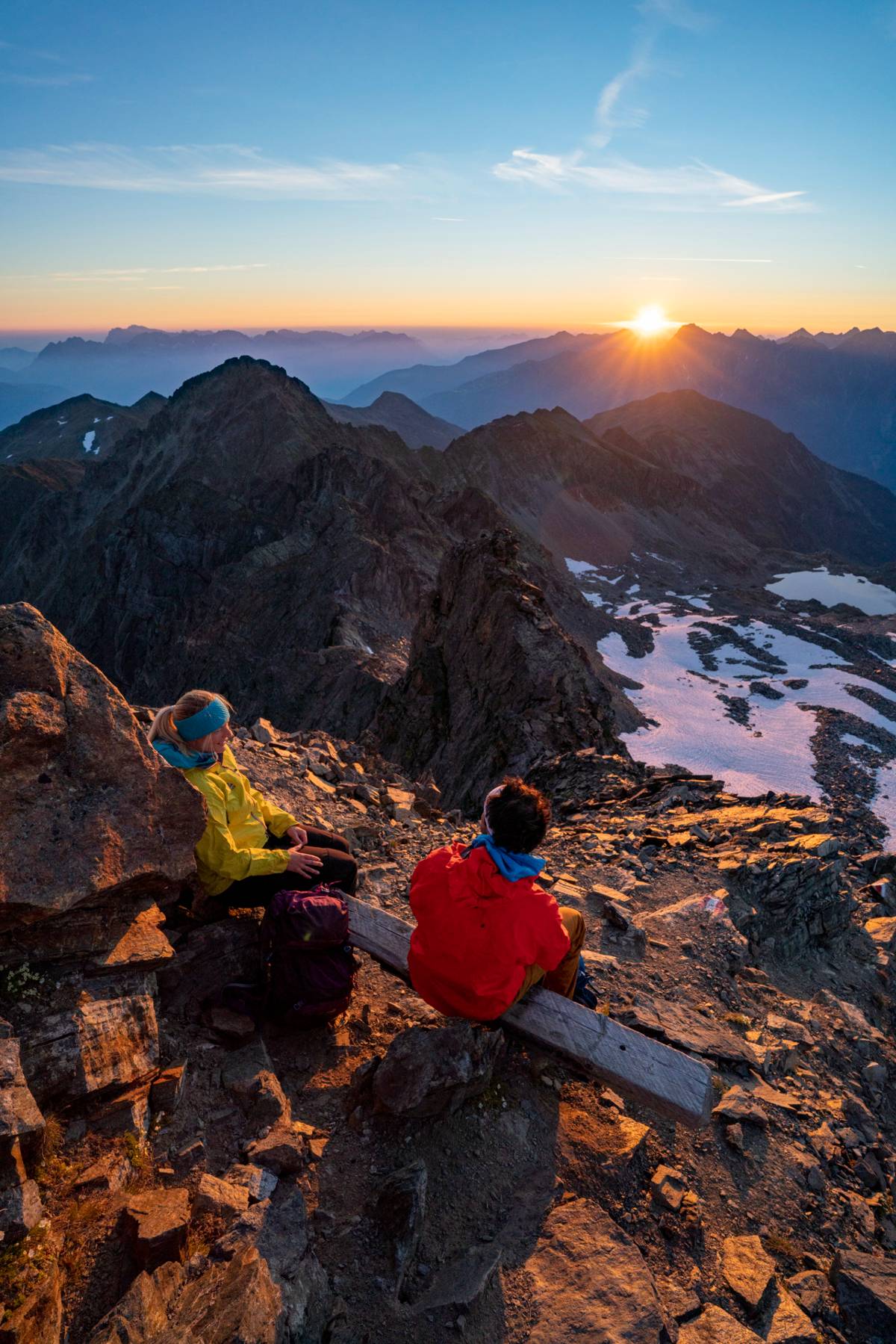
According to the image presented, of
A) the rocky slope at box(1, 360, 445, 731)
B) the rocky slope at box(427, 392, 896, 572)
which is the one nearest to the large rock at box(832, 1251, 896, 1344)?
the rocky slope at box(1, 360, 445, 731)

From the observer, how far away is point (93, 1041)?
4.09m

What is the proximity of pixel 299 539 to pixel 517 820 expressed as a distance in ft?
175

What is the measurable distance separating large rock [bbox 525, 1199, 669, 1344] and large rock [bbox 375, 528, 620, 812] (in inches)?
543

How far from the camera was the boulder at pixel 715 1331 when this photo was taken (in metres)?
3.75

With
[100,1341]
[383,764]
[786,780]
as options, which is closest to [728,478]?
[786,780]

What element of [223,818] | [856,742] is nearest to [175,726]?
[223,818]

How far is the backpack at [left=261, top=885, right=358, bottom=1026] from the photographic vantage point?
5027mm

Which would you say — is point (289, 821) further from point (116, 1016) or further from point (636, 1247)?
point (636, 1247)

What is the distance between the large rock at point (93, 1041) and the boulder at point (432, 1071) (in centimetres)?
145

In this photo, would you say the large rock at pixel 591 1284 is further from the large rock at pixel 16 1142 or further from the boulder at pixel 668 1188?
the large rock at pixel 16 1142

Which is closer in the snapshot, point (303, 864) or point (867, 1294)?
point (867, 1294)

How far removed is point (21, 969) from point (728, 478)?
184424mm

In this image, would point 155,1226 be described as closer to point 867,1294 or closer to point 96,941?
point 96,941

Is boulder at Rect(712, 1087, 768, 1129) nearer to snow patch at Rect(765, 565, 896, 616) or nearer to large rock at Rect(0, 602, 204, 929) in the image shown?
large rock at Rect(0, 602, 204, 929)
